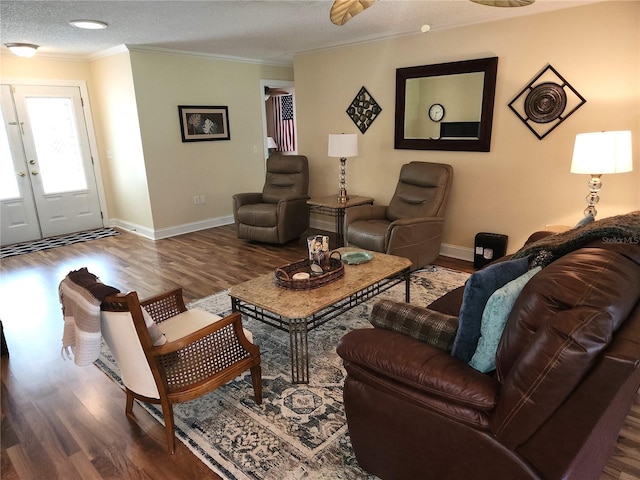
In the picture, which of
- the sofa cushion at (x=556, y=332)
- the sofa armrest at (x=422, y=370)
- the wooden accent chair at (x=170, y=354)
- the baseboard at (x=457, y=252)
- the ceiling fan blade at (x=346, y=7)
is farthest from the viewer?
the baseboard at (x=457, y=252)

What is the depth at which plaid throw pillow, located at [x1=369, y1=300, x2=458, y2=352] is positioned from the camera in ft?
5.03

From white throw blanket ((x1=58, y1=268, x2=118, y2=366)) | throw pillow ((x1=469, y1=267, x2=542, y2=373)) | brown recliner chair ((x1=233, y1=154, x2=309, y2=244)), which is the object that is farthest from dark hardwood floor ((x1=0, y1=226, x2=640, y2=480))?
throw pillow ((x1=469, y1=267, x2=542, y2=373))

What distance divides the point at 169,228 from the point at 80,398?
356 cm

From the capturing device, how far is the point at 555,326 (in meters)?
1.03

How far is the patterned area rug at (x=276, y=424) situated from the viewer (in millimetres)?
1738

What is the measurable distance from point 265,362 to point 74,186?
190 inches

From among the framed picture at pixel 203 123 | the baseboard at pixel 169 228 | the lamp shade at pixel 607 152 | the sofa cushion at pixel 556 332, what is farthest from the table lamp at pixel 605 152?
the baseboard at pixel 169 228

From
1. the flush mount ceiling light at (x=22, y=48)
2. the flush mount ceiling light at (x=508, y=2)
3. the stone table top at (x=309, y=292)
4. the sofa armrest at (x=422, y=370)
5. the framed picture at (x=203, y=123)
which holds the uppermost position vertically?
the flush mount ceiling light at (x=22, y=48)

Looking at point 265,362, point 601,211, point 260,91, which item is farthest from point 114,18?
point 601,211

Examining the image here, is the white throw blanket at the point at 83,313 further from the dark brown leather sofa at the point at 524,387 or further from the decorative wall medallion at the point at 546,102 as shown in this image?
the decorative wall medallion at the point at 546,102

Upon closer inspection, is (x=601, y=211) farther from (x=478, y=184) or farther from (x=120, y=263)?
(x=120, y=263)

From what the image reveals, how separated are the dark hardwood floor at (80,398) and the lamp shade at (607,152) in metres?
1.56

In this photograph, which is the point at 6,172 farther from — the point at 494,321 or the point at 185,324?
the point at 494,321

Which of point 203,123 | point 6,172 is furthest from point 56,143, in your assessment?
point 203,123
